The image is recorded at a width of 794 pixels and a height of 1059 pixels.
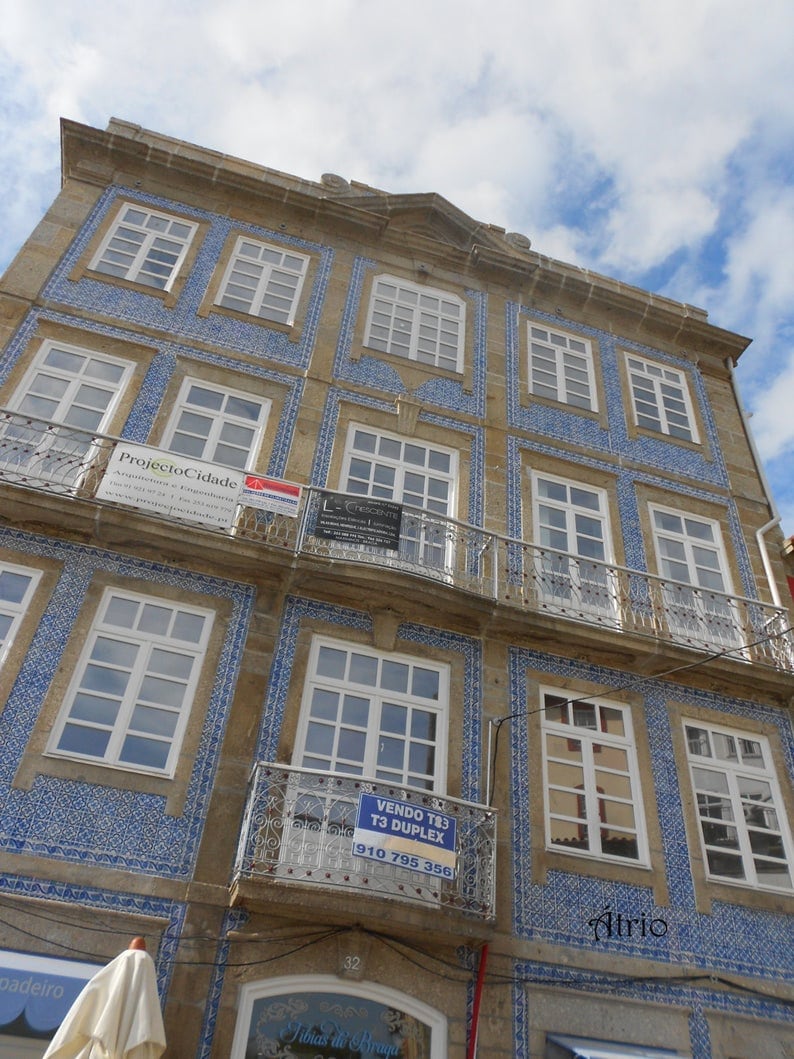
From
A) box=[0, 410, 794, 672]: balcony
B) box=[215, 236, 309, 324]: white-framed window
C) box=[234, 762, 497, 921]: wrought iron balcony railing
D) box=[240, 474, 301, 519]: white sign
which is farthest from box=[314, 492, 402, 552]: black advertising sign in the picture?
box=[215, 236, 309, 324]: white-framed window

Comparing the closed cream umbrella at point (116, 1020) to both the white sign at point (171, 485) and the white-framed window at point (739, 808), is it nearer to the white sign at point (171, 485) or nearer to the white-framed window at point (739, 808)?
the white sign at point (171, 485)

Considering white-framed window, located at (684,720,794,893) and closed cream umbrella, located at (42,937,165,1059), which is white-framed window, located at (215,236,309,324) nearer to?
white-framed window, located at (684,720,794,893)

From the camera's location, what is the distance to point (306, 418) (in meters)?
10.2

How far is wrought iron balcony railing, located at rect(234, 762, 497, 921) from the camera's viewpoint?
6711 millimetres

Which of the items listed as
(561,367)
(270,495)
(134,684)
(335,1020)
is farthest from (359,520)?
(561,367)

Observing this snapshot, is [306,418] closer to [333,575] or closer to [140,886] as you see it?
[333,575]

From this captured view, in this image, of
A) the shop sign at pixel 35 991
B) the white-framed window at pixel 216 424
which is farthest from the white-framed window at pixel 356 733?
the white-framed window at pixel 216 424

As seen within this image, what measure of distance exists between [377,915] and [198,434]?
5405 mm

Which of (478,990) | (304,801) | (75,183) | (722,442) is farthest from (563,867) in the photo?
(75,183)

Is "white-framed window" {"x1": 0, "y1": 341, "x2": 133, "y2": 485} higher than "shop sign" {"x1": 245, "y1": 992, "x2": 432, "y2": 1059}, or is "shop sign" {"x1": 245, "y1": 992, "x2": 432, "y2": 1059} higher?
"white-framed window" {"x1": 0, "y1": 341, "x2": 133, "y2": 485}

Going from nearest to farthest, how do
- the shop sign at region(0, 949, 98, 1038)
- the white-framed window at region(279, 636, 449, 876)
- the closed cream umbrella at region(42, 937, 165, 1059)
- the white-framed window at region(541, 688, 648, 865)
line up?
the closed cream umbrella at region(42, 937, 165, 1059) → the shop sign at region(0, 949, 98, 1038) → the white-framed window at region(279, 636, 449, 876) → the white-framed window at region(541, 688, 648, 865)

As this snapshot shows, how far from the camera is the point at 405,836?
679cm

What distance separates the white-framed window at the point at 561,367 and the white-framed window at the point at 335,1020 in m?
7.66

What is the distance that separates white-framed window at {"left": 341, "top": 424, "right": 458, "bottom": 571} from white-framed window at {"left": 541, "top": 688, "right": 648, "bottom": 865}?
1966 millimetres
